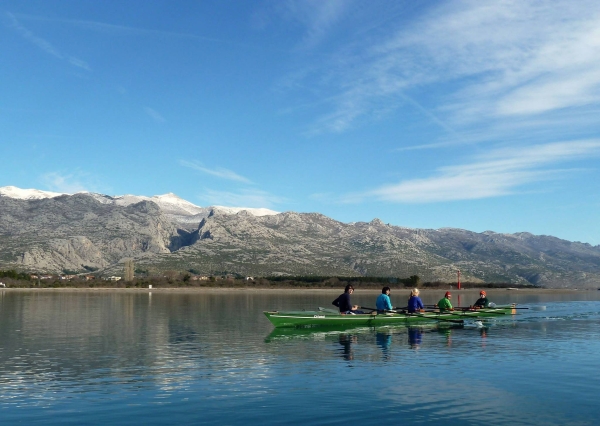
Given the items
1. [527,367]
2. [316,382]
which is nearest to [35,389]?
[316,382]

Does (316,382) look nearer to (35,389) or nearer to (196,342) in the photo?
(35,389)

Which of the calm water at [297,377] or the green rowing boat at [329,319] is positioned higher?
the green rowing boat at [329,319]

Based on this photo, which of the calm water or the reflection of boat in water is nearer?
the calm water

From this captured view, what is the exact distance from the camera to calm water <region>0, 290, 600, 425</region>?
19625mm

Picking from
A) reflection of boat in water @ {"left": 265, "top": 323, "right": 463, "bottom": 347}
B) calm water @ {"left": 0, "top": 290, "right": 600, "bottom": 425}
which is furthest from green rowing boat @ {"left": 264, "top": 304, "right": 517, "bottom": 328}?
calm water @ {"left": 0, "top": 290, "right": 600, "bottom": 425}

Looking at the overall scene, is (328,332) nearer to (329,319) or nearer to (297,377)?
(329,319)

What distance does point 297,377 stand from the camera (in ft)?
84.9

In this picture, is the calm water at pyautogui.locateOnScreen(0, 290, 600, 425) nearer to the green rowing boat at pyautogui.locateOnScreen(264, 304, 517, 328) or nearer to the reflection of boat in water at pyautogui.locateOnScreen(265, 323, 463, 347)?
the reflection of boat in water at pyautogui.locateOnScreen(265, 323, 463, 347)

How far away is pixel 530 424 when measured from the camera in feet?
61.2

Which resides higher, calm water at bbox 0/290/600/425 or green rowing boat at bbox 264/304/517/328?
green rowing boat at bbox 264/304/517/328

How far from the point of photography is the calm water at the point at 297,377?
64.4 feet

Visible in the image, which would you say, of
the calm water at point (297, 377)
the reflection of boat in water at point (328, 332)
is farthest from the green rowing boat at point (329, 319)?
the calm water at point (297, 377)

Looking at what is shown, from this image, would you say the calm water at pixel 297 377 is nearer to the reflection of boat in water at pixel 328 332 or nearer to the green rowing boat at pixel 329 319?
the reflection of boat in water at pixel 328 332

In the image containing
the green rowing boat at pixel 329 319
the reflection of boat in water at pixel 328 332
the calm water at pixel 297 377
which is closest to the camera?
the calm water at pixel 297 377
